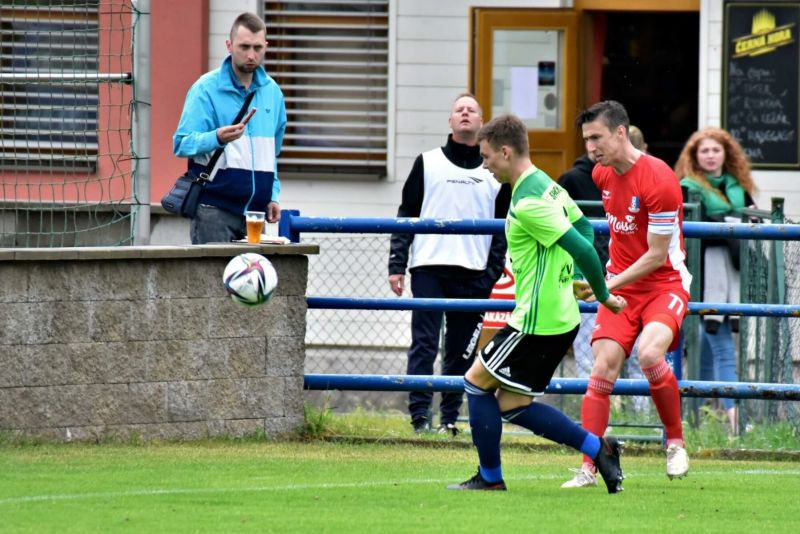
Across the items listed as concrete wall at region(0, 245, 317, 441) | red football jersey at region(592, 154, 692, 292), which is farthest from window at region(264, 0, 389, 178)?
red football jersey at region(592, 154, 692, 292)

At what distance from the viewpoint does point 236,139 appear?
9508mm

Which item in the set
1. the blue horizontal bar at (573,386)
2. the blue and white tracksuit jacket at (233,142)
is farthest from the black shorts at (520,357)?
the blue and white tracksuit jacket at (233,142)

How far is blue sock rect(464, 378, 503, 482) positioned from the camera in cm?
763

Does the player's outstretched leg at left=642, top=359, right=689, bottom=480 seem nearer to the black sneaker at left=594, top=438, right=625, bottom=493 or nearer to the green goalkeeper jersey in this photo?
the black sneaker at left=594, top=438, right=625, bottom=493

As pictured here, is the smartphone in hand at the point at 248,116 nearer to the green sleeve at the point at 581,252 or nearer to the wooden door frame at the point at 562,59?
the green sleeve at the point at 581,252

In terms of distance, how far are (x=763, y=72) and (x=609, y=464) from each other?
25.3ft

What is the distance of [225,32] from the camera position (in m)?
14.9

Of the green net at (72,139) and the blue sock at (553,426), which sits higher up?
the green net at (72,139)

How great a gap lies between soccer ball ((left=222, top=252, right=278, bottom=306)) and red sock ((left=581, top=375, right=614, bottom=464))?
1725mm

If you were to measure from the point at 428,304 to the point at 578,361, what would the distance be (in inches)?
110

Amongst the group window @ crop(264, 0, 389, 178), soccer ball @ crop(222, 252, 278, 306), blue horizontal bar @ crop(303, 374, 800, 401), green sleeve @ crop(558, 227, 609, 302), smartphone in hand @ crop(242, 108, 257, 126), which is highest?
window @ crop(264, 0, 389, 178)

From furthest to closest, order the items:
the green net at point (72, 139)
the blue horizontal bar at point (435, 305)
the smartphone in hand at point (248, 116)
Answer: the green net at point (72, 139), the blue horizontal bar at point (435, 305), the smartphone in hand at point (248, 116)

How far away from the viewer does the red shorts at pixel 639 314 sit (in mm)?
8344

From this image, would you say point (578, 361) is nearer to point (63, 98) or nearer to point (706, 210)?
point (706, 210)
